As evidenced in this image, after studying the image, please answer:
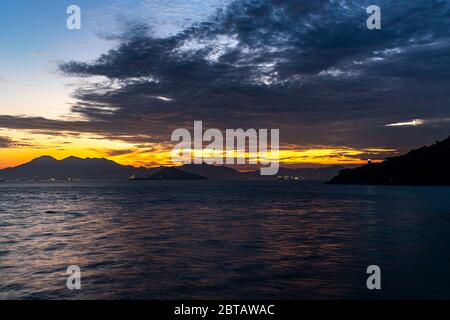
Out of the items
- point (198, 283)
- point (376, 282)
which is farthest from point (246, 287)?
point (376, 282)

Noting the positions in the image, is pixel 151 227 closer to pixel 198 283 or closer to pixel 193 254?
pixel 193 254

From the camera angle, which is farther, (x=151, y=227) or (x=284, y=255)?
(x=151, y=227)

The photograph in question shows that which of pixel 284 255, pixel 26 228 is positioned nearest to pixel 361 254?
pixel 284 255

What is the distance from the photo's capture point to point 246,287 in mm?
18766

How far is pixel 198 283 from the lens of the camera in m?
19.4
